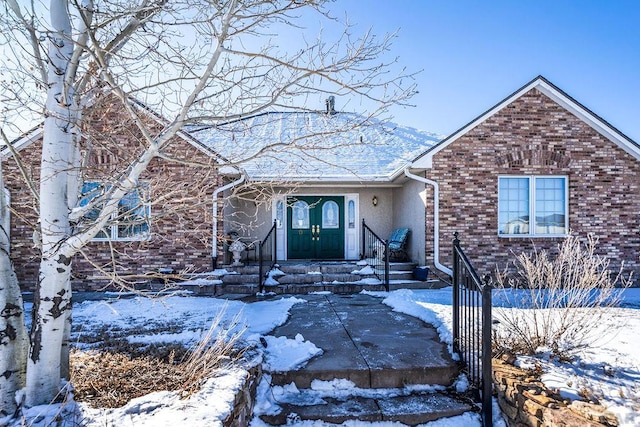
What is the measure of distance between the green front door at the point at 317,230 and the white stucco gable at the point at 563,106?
3.59 m

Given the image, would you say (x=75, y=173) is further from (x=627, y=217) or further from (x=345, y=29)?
(x=627, y=217)

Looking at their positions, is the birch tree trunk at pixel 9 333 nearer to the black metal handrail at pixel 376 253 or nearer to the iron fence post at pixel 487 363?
the iron fence post at pixel 487 363

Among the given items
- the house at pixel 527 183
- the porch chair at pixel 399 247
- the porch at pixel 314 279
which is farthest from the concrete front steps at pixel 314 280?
the house at pixel 527 183

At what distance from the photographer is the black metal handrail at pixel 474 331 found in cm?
342

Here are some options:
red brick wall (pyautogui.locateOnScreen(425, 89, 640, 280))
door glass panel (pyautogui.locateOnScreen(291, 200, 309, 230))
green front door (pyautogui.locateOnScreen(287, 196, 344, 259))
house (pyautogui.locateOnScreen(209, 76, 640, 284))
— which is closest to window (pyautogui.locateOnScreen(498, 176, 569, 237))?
house (pyautogui.locateOnScreen(209, 76, 640, 284))

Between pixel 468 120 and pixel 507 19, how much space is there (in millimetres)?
2463

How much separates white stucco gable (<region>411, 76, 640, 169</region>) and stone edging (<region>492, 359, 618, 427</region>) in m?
6.16

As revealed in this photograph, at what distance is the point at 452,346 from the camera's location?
445cm

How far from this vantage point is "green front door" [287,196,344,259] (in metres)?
11.9

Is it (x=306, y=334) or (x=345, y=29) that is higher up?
(x=345, y=29)

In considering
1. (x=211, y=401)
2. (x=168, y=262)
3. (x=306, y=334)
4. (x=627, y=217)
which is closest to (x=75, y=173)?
(x=211, y=401)

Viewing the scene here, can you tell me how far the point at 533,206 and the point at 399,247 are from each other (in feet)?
11.2

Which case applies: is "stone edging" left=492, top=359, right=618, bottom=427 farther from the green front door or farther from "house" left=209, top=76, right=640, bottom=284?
the green front door

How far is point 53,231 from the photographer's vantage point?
2977 mm
